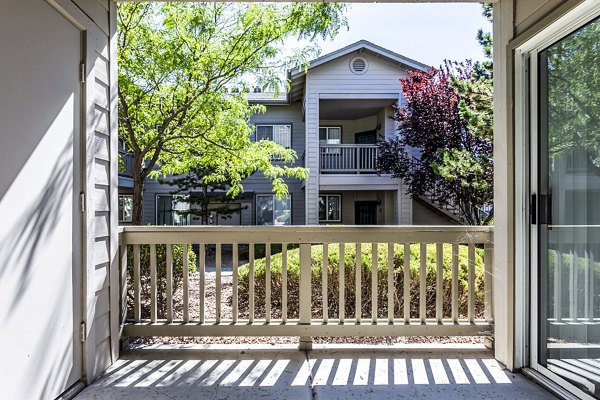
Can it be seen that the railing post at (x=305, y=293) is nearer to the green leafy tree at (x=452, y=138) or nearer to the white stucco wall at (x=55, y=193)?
the white stucco wall at (x=55, y=193)

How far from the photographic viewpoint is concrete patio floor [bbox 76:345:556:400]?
6.45 ft

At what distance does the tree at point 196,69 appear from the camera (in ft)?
11.9

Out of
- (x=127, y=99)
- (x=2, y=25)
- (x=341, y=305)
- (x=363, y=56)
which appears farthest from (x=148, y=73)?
(x=363, y=56)

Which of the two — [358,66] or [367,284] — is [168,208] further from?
[367,284]

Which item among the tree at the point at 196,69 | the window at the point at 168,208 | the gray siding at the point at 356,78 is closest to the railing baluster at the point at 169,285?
the tree at the point at 196,69

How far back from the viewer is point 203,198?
9.15 metres

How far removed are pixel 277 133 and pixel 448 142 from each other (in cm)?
503

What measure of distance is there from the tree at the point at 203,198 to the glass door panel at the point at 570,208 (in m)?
7.63

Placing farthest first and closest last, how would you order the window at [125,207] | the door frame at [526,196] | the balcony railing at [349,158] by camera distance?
the window at [125,207] < the balcony railing at [349,158] < the door frame at [526,196]

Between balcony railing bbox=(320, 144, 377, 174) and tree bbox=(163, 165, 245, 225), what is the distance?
2.68 metres

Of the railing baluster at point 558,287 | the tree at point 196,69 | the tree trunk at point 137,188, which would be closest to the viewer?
the railing baluster at point 558,287

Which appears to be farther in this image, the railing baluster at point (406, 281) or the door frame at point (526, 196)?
the railing baluster at point (406, 281)

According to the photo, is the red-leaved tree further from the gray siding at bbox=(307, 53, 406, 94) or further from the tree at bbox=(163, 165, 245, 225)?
the tree at bbox=(163, 165, 245, 225)

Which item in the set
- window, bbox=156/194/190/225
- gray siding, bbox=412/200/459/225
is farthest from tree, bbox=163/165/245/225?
gray siding, bbox=412/200/459/225
